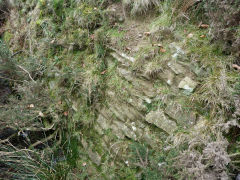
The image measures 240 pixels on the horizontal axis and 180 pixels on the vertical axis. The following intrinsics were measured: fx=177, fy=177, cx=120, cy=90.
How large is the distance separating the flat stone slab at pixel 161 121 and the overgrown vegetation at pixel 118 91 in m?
0.07

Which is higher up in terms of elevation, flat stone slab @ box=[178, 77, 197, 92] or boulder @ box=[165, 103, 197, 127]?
flat stone slab @ box=[178, 77, 197, 92]

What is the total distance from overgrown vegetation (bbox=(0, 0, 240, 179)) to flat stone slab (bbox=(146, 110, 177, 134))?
7 cm

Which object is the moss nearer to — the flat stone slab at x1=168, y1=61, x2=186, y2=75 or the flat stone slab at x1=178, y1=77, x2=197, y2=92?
the flat stone slab at x1=168, y1=61, x2=186, y2=75

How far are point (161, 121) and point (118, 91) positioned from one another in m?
0.80

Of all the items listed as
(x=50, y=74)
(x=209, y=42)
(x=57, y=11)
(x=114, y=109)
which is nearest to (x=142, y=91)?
(x=114, y=109)

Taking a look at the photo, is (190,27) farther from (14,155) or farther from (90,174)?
(14,155)

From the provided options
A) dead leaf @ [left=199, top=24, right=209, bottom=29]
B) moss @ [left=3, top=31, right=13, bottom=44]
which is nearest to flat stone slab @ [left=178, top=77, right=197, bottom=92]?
dead leaf @ [left=199, top=24, right=209, bottom=29]

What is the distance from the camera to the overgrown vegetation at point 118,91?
1.82 metres

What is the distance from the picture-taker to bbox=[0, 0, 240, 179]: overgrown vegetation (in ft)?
5.98

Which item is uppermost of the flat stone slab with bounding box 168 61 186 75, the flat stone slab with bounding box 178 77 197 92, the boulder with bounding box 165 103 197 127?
the flat stone slab with bounding box 168 61 186 75

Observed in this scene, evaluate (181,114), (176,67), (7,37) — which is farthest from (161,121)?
(7,37)

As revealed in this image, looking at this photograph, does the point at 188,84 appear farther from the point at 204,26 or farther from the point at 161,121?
the point at 204,26

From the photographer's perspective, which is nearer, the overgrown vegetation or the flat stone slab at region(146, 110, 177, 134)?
the overgrown vegetation

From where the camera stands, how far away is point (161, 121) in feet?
7.00
